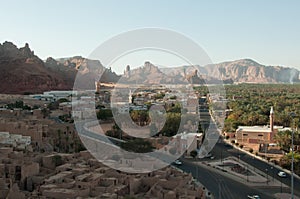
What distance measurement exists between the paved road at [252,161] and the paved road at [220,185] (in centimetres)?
162

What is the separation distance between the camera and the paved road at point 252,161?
1452 centimetres

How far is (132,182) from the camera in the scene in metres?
10.0

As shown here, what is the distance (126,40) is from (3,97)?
28.7 meters

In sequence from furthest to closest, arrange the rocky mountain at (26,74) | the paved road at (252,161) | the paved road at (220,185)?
1. the rocky mountain at (26,74)
2. the paved road at (252,161)
3. the paved road at (220,185)

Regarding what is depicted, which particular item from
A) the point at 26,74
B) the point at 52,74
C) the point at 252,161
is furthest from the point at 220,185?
the point at 52,74

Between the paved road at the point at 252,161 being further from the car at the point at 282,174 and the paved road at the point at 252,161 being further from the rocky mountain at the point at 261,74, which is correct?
the rocky mountain at the point at 261,74

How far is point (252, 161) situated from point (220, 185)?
4.77 metres

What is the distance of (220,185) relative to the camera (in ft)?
44.5

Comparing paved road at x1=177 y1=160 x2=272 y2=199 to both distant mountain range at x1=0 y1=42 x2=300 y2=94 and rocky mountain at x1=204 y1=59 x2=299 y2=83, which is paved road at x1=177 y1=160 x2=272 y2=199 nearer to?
distant mountain range at x1=0 y1=42 x2=300 y2=94

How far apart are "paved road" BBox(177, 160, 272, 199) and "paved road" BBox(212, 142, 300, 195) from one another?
1.62 meters

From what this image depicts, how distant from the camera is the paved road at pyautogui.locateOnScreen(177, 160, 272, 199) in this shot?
12562mm

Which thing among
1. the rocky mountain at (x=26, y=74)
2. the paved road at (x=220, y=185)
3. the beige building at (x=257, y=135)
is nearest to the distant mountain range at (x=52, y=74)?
the rocky mountain at (x=26, y=74)

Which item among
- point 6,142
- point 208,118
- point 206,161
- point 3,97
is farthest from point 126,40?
point 3,97

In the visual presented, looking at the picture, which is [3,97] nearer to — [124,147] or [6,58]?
[6,58]
